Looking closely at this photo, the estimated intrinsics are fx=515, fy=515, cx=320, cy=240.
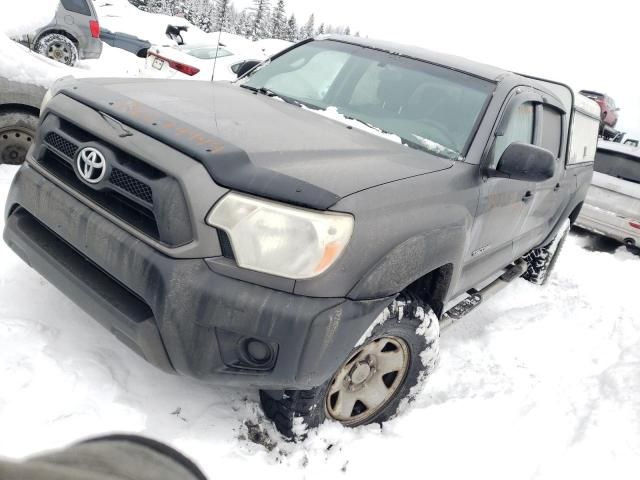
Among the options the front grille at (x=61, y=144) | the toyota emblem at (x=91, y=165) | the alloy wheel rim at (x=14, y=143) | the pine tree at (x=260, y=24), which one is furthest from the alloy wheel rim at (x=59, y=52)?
the pine tree at (x=260, y=24)

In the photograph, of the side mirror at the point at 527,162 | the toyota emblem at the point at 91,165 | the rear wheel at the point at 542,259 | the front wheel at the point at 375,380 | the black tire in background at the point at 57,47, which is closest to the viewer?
the toyota emblem at the point at 91,165

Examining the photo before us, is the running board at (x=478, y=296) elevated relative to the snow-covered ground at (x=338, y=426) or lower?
elevated

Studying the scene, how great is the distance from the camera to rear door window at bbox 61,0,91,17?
31.6 feet

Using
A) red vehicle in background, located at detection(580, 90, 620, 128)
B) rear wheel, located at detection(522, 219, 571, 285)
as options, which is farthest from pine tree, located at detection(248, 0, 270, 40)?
rear wheel, located at detection(522, 219, 571, 285)

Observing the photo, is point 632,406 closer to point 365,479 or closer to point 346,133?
point 365,479

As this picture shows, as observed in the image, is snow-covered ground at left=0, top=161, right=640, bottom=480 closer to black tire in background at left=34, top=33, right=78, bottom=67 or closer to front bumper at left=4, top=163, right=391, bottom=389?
front bumper at left=4, top=163, right=391, bottom=389

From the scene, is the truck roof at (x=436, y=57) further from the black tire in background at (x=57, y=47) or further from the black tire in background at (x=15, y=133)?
the black tire in background at (x=57, y=47)

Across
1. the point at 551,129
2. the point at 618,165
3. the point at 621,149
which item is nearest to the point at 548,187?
the point at 551,129

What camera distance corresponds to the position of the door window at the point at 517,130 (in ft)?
9.93

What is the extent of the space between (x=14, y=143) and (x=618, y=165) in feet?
25.6

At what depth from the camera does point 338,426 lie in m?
2.60

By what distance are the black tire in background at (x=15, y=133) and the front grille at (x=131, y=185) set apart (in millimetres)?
2475

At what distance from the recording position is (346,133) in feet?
9.15

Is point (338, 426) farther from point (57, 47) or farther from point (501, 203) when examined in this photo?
point (57, 47)
